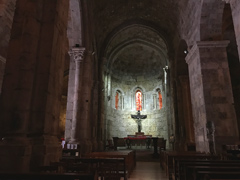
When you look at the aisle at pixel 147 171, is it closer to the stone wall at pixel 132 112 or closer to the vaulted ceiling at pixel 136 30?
the stone wall at pixel 132 112

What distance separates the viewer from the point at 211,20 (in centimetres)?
871

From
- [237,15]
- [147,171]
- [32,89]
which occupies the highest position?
[237,15]

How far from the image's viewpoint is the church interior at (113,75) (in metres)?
4.10

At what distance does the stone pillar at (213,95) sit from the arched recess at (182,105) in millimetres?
3750

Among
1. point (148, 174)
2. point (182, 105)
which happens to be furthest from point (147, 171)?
point (182, 105)

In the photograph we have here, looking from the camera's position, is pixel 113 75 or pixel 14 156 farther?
pixel 113 75

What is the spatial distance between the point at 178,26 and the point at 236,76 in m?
5.98

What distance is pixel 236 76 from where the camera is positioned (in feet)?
46.6

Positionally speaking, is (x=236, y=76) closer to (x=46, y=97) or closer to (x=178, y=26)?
(x=178, y=26)

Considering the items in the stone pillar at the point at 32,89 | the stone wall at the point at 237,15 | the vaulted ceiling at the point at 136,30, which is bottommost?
the stone pillar at the point at 32,89

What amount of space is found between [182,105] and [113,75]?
8.71 m

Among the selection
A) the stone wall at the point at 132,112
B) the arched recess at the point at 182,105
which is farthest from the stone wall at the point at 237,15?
the stone wall at the point at 132,112

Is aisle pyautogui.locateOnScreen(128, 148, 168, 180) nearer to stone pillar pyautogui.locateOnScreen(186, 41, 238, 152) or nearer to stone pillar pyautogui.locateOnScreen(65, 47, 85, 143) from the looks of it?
stone pillar pyautogui.locateOnScreen(186, 41, 238, 152)

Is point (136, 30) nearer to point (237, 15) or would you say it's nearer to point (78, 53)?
point (78, 53)
